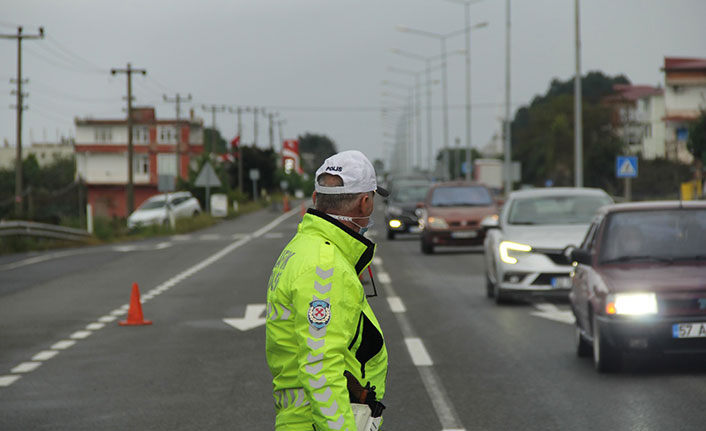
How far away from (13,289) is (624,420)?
15.4m

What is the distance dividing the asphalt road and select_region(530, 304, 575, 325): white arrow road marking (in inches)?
1.1

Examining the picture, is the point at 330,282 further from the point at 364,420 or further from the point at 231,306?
the point at 231,306

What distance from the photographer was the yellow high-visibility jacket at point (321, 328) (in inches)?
133

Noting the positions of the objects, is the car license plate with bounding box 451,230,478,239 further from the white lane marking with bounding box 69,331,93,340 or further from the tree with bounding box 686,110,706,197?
the white lane marking with bounding box 69,331,93,340

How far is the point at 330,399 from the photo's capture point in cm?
335

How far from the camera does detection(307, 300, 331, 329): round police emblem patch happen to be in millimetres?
3395

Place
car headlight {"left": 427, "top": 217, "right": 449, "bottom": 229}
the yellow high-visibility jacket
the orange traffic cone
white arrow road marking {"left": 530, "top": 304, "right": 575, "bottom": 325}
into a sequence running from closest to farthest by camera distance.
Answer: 1. the yellow high-visibility jacket
2. white arrow road marking {"left": 530, "top": 304, "right": 575, "bottom": 325}
3. the orange traffic cone
4. car headlight {"left": 427, "top": 217, "right": 449, "bottom": 229}

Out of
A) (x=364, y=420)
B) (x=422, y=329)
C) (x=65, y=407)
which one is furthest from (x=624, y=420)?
(x=422, y=329)

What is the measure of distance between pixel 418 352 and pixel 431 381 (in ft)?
6.02

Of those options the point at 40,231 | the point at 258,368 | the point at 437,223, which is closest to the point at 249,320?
the point at 258,368

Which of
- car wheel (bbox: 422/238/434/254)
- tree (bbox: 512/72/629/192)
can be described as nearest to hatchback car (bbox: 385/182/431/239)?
car wheel (bbox: 422/238/434/254)

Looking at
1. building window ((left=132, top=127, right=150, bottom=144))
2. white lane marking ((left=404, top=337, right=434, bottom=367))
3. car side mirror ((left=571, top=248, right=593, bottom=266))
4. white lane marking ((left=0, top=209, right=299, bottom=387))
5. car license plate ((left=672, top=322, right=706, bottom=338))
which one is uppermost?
building window ((left=132, top=127, right=150, bottom=144))

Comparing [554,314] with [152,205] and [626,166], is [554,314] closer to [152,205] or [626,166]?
[626,166]

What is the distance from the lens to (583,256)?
34.8 ft
